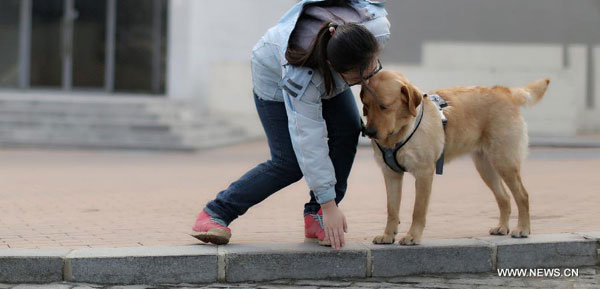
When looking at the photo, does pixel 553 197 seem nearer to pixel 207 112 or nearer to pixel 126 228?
pixel 126 228

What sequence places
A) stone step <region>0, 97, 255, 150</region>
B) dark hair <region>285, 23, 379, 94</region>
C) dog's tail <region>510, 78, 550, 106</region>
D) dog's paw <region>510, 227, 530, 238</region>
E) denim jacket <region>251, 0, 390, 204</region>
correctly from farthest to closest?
stone step <region>0, 97, 255, 150</region> < dog's tail <region>510, 78, 550, 106</region> < dog's paw <region>510, 227, 530, 238</region> < denim jacket <region>251, 0, 390, 204</region> < dark hair <region>285, 23, 379, 94</region>

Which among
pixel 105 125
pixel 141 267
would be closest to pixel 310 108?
pixel 141 267

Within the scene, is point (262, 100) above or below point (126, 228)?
above

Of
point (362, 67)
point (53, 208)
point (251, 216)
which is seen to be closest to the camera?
point (362, 67)

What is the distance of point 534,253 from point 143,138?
11049 mm

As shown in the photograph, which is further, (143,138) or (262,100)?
(143,138)

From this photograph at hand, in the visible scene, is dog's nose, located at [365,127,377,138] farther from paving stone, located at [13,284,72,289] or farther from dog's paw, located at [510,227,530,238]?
paving stone, located at [13,284,72,289]

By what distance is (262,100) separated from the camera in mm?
4711

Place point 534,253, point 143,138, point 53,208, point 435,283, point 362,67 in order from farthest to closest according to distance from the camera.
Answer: point 143,138
point 53,208
point 534,253
point 435,283
point 362,67

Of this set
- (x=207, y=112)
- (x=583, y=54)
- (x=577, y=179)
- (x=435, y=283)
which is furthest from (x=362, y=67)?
(x=583, y=54)

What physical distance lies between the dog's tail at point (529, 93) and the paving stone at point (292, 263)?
4.75 feet

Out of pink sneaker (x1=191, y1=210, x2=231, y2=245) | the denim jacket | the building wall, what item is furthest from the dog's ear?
the building wall

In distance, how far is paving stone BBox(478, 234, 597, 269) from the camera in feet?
15.7

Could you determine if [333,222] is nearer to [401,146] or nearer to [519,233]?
[401,146]
